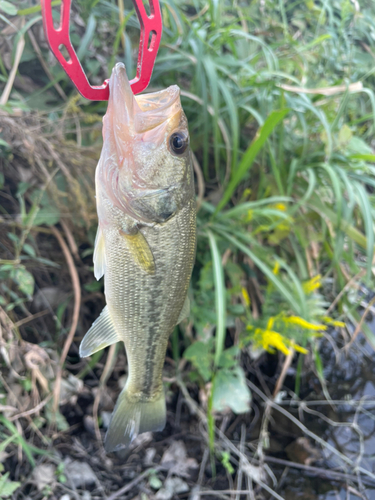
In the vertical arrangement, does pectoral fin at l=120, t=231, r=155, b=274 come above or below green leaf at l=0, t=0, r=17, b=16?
below

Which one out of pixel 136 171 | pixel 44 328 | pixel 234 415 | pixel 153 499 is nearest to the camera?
pixel 136 171

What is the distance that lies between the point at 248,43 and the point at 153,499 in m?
2.45

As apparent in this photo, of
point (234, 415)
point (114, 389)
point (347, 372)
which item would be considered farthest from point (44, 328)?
point (347, 372)

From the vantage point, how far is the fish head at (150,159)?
2.39 ft

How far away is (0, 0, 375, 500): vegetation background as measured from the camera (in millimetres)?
1365

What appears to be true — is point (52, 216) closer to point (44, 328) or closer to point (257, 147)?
point (44, 328)

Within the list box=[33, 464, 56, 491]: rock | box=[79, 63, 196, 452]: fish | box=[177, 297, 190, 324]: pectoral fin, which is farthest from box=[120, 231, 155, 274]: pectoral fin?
box=[33, 464, 56, 491]: rock

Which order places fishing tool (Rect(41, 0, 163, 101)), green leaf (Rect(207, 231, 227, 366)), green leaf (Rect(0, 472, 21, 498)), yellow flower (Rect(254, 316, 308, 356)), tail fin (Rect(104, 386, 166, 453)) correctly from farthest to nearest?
yellow flower (Rect(254, 316, 308, 356)) → green leaf (Rect(207, 231, 227, 366)) → green leaf (Rect(0, 472, 21, 498)) → tail fin (Rect(104, 386, 166, 453)) → fishing tool (Rect(41, 0, 163, 101))

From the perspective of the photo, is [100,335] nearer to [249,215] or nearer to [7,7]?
[249,215]

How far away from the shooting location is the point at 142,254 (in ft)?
2.52

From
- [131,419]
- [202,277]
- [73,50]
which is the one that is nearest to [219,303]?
[202,277]

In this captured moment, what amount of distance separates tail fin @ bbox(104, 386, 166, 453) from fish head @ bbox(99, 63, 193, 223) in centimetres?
47

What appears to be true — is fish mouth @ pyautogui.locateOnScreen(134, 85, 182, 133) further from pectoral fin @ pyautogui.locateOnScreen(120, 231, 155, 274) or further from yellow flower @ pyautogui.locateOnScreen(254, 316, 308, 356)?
yellow flower @ pyautogui.locateOnScreen(254, 316, 308, 356)

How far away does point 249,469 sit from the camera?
1645mm
